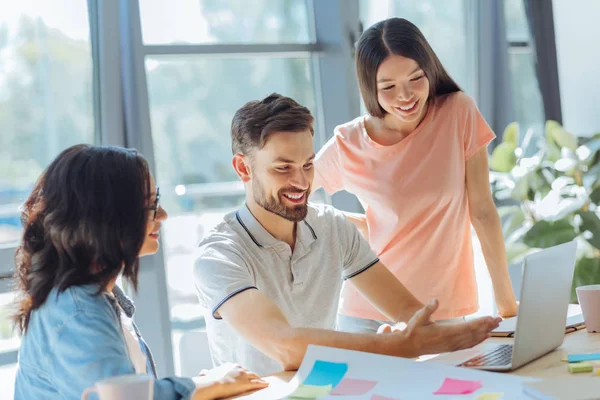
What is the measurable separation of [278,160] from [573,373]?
87 cm

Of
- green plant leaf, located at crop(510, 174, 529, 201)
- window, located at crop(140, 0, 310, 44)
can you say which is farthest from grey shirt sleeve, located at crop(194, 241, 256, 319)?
green plant leaf, located at crop(510, 174, 529, 201)

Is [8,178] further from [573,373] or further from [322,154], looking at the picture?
[573,373]

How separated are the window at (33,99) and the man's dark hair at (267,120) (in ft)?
4.05

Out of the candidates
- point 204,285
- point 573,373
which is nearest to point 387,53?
point 204,285

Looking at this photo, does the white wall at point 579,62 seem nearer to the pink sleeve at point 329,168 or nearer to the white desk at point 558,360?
the pink sleeve at point 329,168

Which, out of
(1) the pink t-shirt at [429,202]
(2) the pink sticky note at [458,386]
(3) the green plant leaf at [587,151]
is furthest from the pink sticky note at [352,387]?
(3) the green plant leaf at [587,151]

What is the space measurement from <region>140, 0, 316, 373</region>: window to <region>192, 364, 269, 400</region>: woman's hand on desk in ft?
5.29

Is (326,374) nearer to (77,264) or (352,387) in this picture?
(352,387)

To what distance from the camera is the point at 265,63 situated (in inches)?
144

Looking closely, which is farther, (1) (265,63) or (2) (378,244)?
(1) (265,63)

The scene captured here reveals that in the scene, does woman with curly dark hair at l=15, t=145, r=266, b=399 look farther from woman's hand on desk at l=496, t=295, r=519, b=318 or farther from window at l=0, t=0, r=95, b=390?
window at l=0, t=0, r=95, b=390

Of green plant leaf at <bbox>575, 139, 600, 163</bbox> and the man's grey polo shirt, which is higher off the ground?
green plant leaf at <bbox>575, 139, 600, 163</bbox>

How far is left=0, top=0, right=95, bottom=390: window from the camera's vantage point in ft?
9.55

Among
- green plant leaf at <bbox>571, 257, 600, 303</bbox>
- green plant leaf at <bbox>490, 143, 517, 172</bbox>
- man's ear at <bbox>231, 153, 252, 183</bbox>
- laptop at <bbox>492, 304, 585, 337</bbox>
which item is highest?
man's ear at <bbox>231, 153, 252, 183</bbox>
